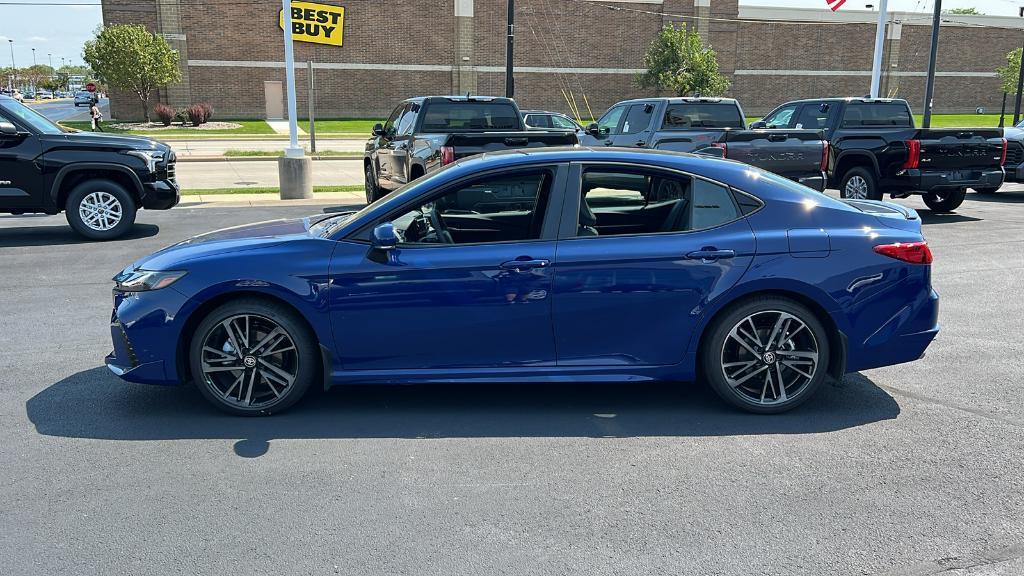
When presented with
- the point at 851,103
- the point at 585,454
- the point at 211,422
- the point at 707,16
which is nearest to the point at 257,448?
the point at 211,422

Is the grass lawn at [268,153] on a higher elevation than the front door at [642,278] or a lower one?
lower

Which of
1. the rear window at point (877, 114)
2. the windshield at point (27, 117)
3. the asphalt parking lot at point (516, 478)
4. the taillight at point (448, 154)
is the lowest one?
the asphalt parking lot at point (516, 478)

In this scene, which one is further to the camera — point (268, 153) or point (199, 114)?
point (199, 114)

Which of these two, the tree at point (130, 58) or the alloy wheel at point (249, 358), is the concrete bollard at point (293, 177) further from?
the tree at point (130, 58)

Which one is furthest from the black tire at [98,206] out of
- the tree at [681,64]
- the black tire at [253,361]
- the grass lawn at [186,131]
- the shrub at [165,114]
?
the tree at [681,64]

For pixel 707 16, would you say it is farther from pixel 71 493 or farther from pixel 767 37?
pixel 71 493

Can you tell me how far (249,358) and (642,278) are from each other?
235 centimetres

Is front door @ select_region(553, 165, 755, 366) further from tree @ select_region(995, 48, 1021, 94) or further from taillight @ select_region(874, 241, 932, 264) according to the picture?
tree @ select_region(995, 48, 1021, 94)

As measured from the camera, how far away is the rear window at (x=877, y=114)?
14.6 meters

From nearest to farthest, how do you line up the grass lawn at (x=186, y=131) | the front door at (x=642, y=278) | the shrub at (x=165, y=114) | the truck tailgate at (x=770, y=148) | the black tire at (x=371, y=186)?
the front door at (x=642, y=278), the truck tailgate at (x=770, y=148), the black tire at (x=371, y=186), the grass lawn at (x=186, y=131), the shrub at (x=165, y=114)

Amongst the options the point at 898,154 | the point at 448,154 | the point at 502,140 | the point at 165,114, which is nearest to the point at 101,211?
the point at 448,154

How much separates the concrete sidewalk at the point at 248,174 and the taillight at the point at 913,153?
11.7 m

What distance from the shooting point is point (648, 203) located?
5363 millimetres

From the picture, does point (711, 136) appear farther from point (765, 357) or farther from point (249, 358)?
point (249, 358)
